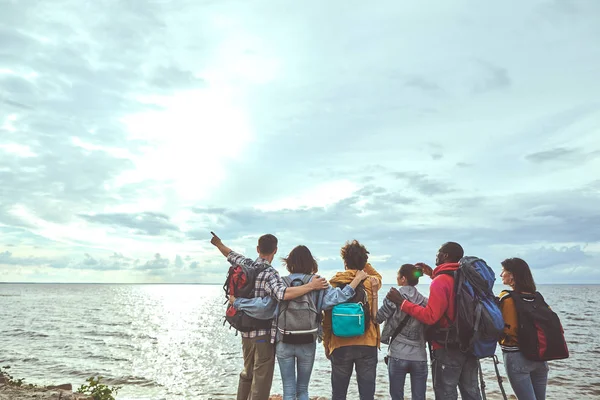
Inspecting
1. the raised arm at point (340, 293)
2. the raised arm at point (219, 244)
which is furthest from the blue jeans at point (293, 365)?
the raised arm at point (219, 244)

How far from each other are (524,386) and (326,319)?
2686 millimetres

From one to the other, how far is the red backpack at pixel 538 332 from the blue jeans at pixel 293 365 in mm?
2749

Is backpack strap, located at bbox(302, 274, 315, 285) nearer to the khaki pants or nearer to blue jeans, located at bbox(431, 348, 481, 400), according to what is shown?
the khaki pants

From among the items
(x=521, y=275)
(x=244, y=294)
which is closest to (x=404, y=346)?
(x=521, y=275)

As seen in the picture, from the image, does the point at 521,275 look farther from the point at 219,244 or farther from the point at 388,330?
the point at 219,244

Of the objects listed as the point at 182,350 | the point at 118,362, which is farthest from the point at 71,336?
the point at 118,362

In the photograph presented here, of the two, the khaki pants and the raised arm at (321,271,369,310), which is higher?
the raised arm at (321,271,369,310)

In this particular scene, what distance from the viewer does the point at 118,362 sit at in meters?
20.4

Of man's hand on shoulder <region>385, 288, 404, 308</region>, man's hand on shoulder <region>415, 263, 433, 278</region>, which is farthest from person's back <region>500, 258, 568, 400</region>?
man's hand on shoulder <region>385, 288, 404, 308</region>

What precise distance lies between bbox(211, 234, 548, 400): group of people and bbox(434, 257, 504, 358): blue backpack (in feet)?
0.31

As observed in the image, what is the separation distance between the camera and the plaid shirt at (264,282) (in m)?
5.62

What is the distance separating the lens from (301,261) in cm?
581

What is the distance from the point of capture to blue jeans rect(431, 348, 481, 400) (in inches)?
211

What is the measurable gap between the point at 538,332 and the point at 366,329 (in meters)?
2.19
